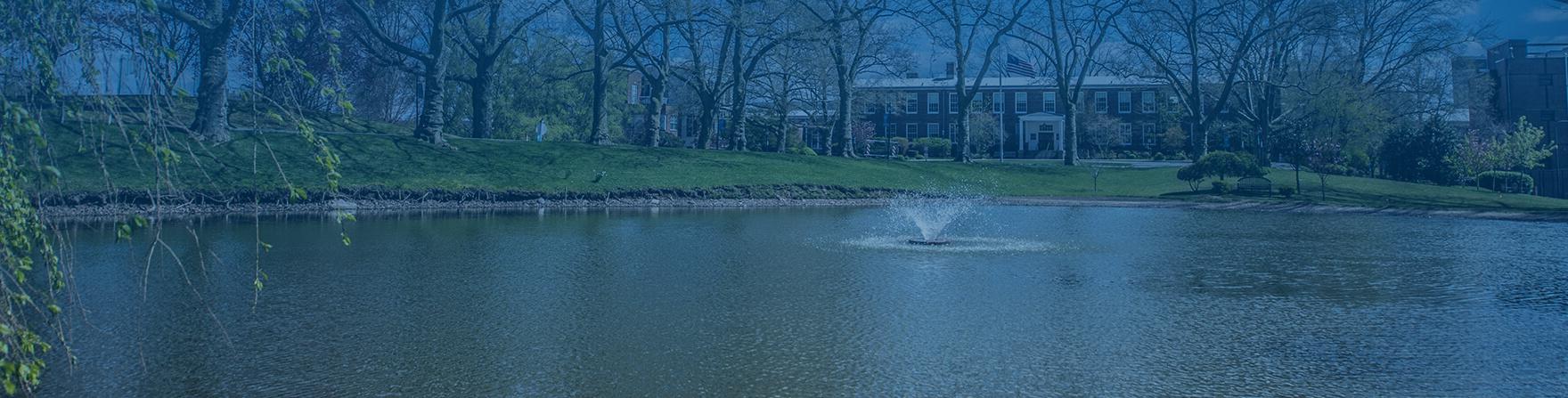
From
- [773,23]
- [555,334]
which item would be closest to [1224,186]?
[773,23]

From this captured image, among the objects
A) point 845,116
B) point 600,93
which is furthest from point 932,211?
point 845,116

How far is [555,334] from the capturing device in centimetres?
1040

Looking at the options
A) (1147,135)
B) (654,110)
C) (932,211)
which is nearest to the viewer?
(932,211)

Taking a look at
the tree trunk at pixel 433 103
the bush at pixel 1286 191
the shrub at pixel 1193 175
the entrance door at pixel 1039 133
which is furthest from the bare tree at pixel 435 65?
the entrance door at pixel 1039 133

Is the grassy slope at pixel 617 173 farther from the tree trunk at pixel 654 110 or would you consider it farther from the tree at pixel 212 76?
the tree trunk at pixel 654 110

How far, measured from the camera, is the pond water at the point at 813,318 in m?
8.52

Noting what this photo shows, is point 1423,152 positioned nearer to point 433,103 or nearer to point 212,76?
point 433,103

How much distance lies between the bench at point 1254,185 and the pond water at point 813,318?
1924cm

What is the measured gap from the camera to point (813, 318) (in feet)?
37.7

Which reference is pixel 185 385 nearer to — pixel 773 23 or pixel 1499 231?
pixel 1499 231

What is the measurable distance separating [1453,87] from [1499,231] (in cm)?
5013

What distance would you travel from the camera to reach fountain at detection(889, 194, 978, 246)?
21.5 metres

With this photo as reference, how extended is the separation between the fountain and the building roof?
36535mm

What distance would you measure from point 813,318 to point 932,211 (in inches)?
755
